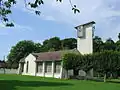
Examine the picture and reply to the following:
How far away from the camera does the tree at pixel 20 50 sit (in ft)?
325

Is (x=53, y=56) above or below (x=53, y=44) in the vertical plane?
below

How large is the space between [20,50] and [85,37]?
144ft

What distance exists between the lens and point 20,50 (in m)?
101

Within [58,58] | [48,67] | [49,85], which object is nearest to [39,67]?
[48,67]

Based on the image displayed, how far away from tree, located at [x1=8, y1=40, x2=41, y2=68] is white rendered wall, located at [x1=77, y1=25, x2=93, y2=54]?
40.6m

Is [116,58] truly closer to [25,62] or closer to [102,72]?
[102,72]

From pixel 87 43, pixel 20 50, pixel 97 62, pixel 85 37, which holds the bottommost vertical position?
pixel 97 62

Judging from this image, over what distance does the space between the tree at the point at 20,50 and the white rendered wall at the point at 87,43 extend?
4063cm

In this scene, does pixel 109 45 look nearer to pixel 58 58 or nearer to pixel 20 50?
pixel 20 50

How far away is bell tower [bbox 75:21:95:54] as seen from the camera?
59.9m

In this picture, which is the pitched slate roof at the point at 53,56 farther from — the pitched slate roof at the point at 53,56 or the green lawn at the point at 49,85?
the green lawn at the point at 49,85

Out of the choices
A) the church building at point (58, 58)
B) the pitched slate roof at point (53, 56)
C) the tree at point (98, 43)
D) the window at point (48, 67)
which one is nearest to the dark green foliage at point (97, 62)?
the church building at point (58, 58)

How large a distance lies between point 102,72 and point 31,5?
1650 inches

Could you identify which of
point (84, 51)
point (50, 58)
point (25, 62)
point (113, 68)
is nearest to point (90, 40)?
point (84, 51)
